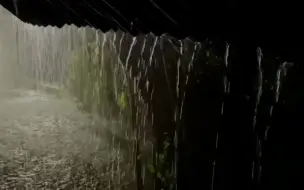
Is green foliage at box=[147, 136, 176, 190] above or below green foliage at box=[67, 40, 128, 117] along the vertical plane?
below

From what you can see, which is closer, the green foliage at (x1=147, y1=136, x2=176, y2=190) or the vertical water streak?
the vertical water streak

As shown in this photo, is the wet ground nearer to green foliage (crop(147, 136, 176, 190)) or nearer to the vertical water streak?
green foliage (crop(147, 136, 176, 190))

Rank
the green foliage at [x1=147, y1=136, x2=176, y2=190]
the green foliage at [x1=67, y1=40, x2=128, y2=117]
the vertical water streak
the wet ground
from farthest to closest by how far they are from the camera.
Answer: the green foliage at [x1=67, y1=40, x2=128, y2=117], the wet ground, the green foliage at [x1=147, y1=136, x2=176, y2=190], the vertical water streak

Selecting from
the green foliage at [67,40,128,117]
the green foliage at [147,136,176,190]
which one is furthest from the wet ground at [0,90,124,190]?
the green foliage at [147,136,176,190]

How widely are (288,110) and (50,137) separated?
10599mm

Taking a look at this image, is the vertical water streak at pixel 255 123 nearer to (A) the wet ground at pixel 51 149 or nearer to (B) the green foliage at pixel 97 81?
(A) the wet ground at pixel 51 149

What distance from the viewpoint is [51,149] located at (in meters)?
11.6

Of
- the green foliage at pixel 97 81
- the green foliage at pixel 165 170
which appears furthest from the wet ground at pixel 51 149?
the green foliage at pixel 165 170

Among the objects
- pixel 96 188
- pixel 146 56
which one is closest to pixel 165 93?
pixel 146 56

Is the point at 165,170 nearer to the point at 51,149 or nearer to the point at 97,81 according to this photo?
the point at 51,149

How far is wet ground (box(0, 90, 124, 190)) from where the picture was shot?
8805 mm

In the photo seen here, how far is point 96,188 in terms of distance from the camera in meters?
8.28

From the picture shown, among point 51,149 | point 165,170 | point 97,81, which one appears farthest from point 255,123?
point 97,81

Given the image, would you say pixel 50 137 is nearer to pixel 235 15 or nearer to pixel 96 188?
pixel 96 188
